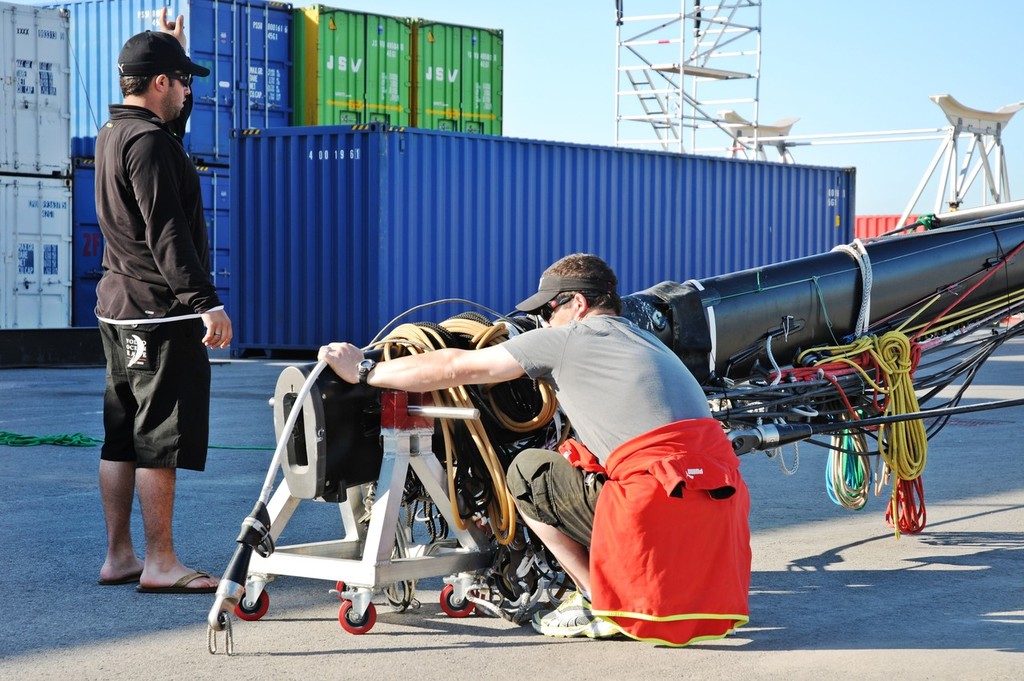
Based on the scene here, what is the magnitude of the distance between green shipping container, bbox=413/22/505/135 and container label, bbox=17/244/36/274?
7.57 meters

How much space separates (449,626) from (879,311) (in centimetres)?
287

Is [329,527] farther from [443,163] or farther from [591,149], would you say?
[591,149]


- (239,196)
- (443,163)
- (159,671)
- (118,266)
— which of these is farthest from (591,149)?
(159,671)

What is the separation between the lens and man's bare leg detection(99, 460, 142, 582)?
5.70 meters

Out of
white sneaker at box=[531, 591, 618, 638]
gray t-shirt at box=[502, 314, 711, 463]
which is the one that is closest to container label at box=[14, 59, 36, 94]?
gray t-shirt at box=[502, 314, 711, 463]

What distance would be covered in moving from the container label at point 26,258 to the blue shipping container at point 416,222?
3.03m

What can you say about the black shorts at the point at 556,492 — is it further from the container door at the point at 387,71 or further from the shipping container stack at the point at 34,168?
the container door at the point at 387,71

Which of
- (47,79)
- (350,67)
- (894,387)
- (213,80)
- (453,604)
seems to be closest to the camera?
(453,604)

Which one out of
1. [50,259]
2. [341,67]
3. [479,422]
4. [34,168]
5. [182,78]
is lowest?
[479,422]

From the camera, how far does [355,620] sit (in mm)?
4832

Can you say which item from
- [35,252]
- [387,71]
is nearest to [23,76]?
[35,252]

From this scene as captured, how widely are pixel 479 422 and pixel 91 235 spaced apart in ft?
62.3

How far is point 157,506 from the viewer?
218 inches

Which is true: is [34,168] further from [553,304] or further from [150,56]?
[553,304]
